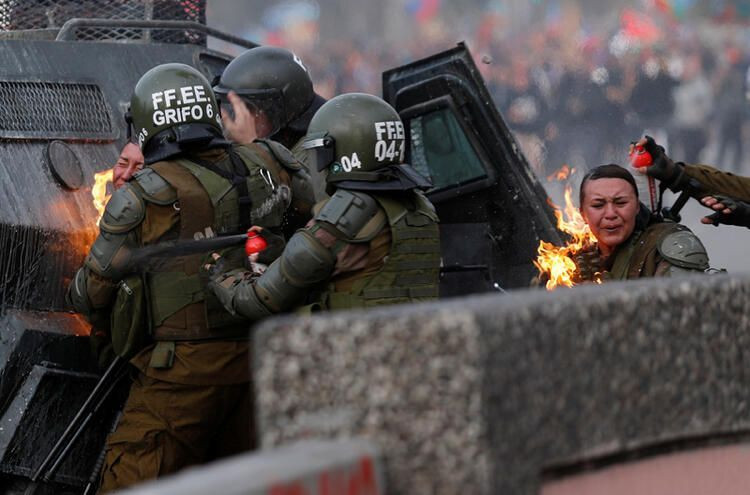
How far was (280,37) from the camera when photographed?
16125 mm

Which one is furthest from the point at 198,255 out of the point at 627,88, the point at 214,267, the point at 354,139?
the point at 627,88

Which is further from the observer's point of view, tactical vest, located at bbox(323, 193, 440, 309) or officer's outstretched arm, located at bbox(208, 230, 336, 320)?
tactical vest, located at bbox(323, 193, 440, 309)

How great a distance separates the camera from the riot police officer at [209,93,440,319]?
499 centimetres

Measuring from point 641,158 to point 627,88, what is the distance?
26.3ft

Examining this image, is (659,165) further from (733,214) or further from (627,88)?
(627,88)

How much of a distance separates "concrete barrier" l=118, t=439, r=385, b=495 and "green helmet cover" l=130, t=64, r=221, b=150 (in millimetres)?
3300

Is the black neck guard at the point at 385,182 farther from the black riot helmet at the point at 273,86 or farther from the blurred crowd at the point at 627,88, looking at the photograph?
the blurred crowd at the point at 627,88

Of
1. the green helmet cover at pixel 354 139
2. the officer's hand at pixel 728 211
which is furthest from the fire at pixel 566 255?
the green helmet cover at pixel 354 139

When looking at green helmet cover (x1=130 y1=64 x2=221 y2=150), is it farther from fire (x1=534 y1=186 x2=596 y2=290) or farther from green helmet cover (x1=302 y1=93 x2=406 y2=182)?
fire (x1=534 y1=186 x2=596 y2=290)

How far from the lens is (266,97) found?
649 centimetres

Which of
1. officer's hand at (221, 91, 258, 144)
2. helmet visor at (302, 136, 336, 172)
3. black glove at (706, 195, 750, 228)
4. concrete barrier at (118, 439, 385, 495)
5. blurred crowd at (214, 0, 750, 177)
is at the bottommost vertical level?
concrete barrier at (118, 439, 385, 495)

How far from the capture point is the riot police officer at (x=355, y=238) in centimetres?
499

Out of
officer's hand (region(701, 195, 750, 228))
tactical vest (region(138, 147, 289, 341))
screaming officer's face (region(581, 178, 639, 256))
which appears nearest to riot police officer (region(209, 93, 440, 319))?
tactical vest (region(138, 147, 289, 341))

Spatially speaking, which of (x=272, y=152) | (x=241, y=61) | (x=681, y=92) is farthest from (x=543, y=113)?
(x=272, y=152)
